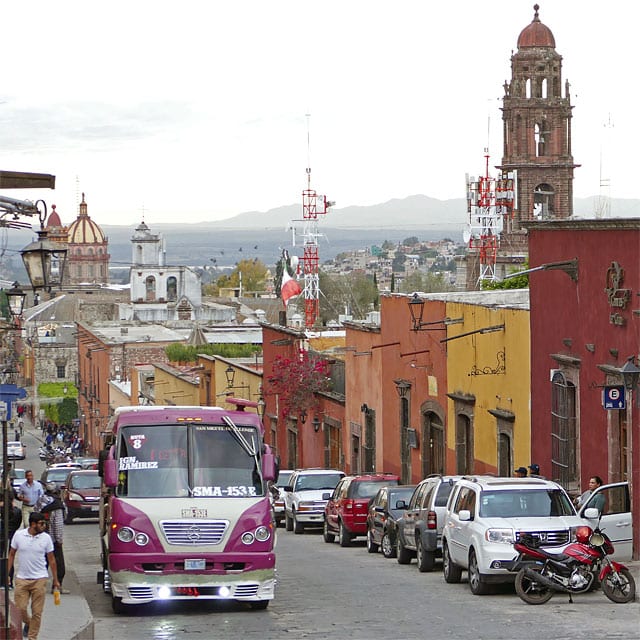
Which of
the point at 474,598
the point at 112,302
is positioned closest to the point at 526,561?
the point at 474,598

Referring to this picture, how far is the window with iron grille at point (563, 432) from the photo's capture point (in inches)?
1125

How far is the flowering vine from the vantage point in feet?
166

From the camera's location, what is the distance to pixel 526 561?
61.2 ft

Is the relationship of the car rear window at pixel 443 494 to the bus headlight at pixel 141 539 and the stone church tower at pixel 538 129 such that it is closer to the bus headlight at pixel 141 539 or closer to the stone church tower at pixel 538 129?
the bus headlight at pixel 141 539

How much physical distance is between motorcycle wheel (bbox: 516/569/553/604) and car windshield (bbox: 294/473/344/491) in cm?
1953

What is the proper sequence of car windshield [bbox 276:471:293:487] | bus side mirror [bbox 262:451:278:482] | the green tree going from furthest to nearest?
the green tree, car windshield [bbox 276:471:293:487], bus side mirror [bbox 262:451:278:482]

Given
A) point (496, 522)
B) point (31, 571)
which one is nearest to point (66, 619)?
point (31, 571)

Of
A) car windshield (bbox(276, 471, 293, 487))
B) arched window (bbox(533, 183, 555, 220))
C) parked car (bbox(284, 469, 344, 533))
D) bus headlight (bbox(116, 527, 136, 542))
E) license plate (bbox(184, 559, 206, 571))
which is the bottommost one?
car windshield (bbox(276, 471, 293, 487))

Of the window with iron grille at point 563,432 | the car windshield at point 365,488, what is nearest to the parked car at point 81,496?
the car windshield at point 365,488

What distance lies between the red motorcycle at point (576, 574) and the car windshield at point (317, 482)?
19.6m

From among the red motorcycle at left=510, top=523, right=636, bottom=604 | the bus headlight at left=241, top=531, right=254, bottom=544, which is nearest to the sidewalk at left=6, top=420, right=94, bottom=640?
the bus headlight at left=241, top=531, right=254, bottom=544

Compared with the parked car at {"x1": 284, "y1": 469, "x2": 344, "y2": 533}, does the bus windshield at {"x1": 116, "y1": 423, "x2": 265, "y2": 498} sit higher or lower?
higher

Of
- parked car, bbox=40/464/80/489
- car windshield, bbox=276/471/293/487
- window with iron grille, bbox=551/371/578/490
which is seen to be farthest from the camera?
parked car, bbox=40/464/80/489

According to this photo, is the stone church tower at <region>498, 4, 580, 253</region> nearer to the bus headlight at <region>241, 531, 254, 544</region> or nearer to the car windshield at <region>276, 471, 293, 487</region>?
the car windshield at <region>276, 471, 293, 487</region>
